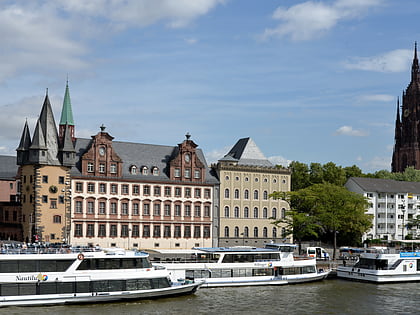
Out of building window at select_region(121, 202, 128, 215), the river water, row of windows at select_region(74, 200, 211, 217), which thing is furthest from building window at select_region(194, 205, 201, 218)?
the river water

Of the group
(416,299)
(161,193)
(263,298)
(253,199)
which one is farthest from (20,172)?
(416,299)

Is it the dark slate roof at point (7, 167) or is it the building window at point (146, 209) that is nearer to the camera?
the building window at point (146, 209)

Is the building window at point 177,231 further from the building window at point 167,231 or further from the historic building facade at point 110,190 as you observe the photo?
the building window at point 167,231

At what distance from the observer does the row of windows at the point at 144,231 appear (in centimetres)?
9494

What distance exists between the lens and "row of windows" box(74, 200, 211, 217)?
3750 inches

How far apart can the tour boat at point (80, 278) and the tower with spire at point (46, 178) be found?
34672 millimetres

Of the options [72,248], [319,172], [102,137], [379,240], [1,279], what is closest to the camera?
[1,279]

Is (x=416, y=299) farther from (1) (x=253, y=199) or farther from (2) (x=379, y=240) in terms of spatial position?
(2) (x=379, y=240)

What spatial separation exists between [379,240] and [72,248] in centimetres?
7925

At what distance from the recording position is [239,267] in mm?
68062

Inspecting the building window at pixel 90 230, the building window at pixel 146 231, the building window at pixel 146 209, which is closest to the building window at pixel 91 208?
the building window at pixel 90 230

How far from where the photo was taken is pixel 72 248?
188ft

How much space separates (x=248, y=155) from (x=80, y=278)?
60625 mm

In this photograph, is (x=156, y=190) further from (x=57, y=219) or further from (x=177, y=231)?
(x=57, y=219)
